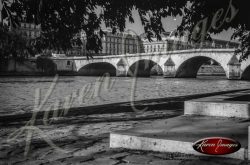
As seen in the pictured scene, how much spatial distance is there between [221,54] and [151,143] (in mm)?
43625

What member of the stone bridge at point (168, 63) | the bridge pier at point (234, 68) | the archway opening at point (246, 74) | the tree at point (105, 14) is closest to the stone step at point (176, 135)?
the tree at point (105, 14)

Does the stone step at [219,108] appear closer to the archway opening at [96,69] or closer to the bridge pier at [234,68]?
the bridge pier at [234,68]

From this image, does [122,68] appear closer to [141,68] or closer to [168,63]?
[141,68]

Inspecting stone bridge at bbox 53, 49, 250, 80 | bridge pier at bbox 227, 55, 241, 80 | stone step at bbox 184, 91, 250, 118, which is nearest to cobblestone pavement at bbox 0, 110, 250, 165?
stone step at bbox 184, 91, 250, 118

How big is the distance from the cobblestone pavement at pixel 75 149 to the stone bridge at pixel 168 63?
39533 millimetres

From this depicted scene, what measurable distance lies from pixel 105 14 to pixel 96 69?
66.3 meters

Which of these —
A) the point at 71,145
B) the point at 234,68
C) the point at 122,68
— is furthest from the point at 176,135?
the point at 122,68

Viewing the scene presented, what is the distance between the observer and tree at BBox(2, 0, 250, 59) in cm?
462

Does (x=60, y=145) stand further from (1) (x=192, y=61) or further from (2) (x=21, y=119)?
(1) (x=192, y=61)

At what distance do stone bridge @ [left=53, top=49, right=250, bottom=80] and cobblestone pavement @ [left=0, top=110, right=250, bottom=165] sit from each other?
130 feet

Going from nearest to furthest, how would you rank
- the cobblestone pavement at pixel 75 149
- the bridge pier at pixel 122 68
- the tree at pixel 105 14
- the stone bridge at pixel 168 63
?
1. the cobblestone pavement at pixel 75 149
2. the tree at pixel 105 14
3. the stone bridge at pixel 168 63
4. the bridge pier at pixel 122 68

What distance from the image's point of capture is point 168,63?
51.6 meters

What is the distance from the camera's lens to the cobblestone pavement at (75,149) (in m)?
3.08

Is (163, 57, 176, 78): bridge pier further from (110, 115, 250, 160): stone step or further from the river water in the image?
(110, 115, 250, 160): stone step
